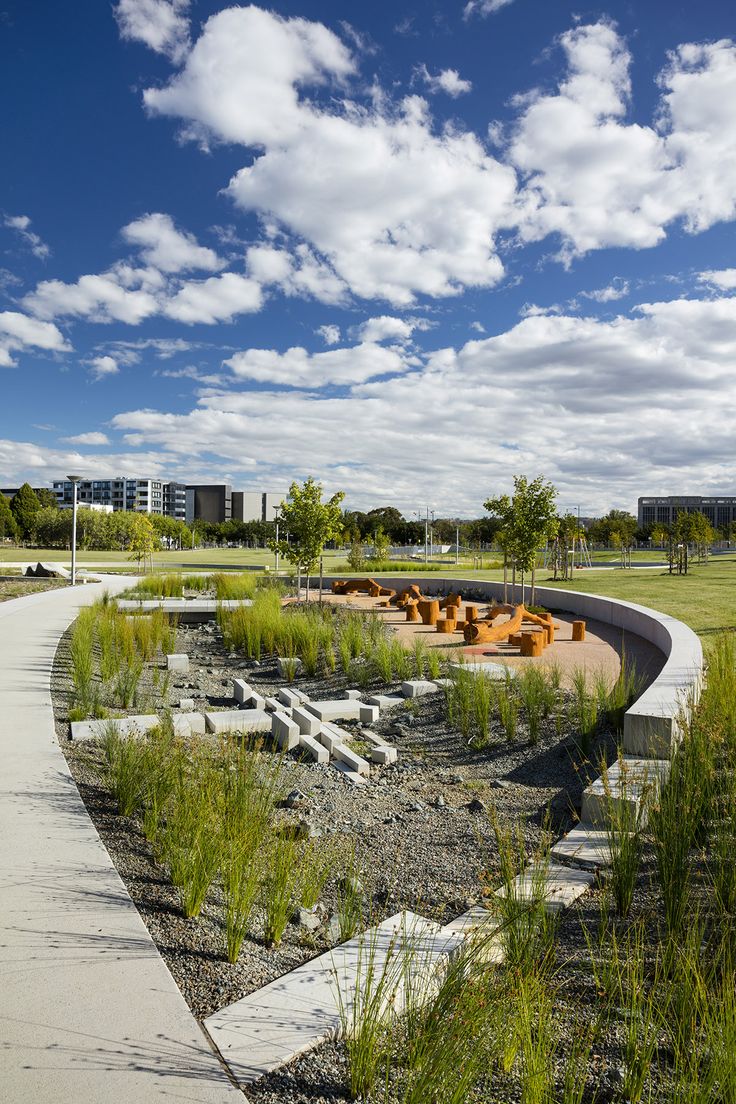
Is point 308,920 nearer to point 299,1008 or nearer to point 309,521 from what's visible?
point 299,1008

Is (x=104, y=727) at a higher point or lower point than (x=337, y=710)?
higher

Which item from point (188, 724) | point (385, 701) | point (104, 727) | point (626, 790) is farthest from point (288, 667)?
point (626, 790)

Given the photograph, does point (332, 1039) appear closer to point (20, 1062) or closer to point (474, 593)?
point (20, 1062)

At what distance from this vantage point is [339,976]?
2553 mm

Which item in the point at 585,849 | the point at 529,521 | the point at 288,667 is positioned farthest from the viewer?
the point at 529,521

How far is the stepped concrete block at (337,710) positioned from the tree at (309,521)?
10.0m

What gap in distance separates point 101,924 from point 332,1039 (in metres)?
1.09

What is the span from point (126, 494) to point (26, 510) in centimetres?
5995

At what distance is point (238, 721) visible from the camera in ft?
20.2

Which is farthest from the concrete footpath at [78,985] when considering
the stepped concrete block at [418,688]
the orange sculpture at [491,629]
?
the orange sculpture at [491,629]

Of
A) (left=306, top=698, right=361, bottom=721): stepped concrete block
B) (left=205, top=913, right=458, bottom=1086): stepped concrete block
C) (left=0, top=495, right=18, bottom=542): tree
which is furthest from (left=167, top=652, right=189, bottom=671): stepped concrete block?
(left=0, top=495, right=18, bottom=542): tree

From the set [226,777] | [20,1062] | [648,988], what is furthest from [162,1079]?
[226,777]

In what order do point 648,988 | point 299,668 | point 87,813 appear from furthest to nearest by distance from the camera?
point 299,668 → point 87,813 → point 648,988

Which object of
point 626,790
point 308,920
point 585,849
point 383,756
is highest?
point 626,790
